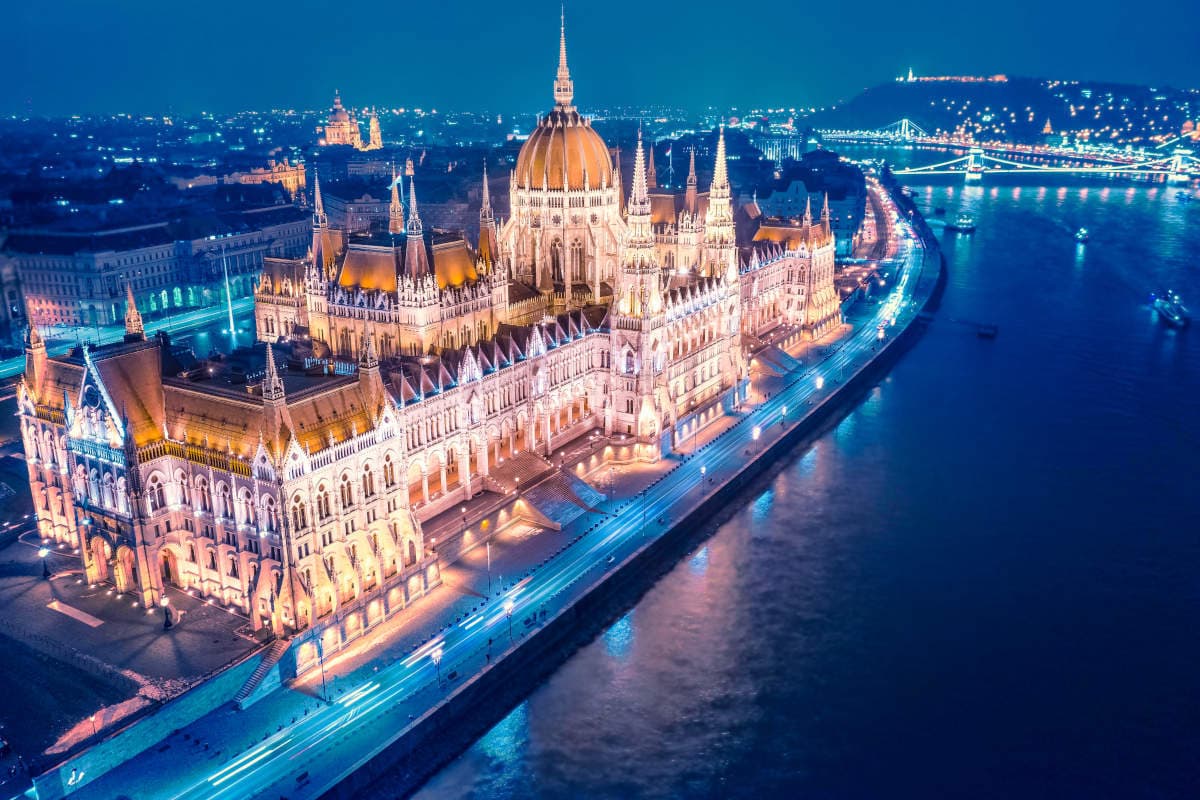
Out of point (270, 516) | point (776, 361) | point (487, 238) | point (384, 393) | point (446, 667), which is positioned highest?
point (487, 238)

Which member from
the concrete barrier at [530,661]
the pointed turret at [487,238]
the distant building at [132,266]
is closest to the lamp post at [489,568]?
the concrete barrier at [530,661]

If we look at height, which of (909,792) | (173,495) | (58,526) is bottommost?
(909,792)

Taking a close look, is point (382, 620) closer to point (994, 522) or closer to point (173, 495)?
point (173, 495)

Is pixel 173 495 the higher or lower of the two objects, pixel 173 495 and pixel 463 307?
the lower

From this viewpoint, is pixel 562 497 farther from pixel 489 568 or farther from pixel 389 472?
pixel 389 472

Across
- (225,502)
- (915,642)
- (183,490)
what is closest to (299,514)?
(225,502)

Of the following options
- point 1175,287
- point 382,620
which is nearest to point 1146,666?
point 382,620

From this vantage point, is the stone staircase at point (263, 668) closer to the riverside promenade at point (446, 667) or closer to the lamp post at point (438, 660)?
the riverside promenade at point (446, 667)

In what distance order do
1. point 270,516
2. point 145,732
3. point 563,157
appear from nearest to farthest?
point 145,732 < point 270,516 < point 563,157
